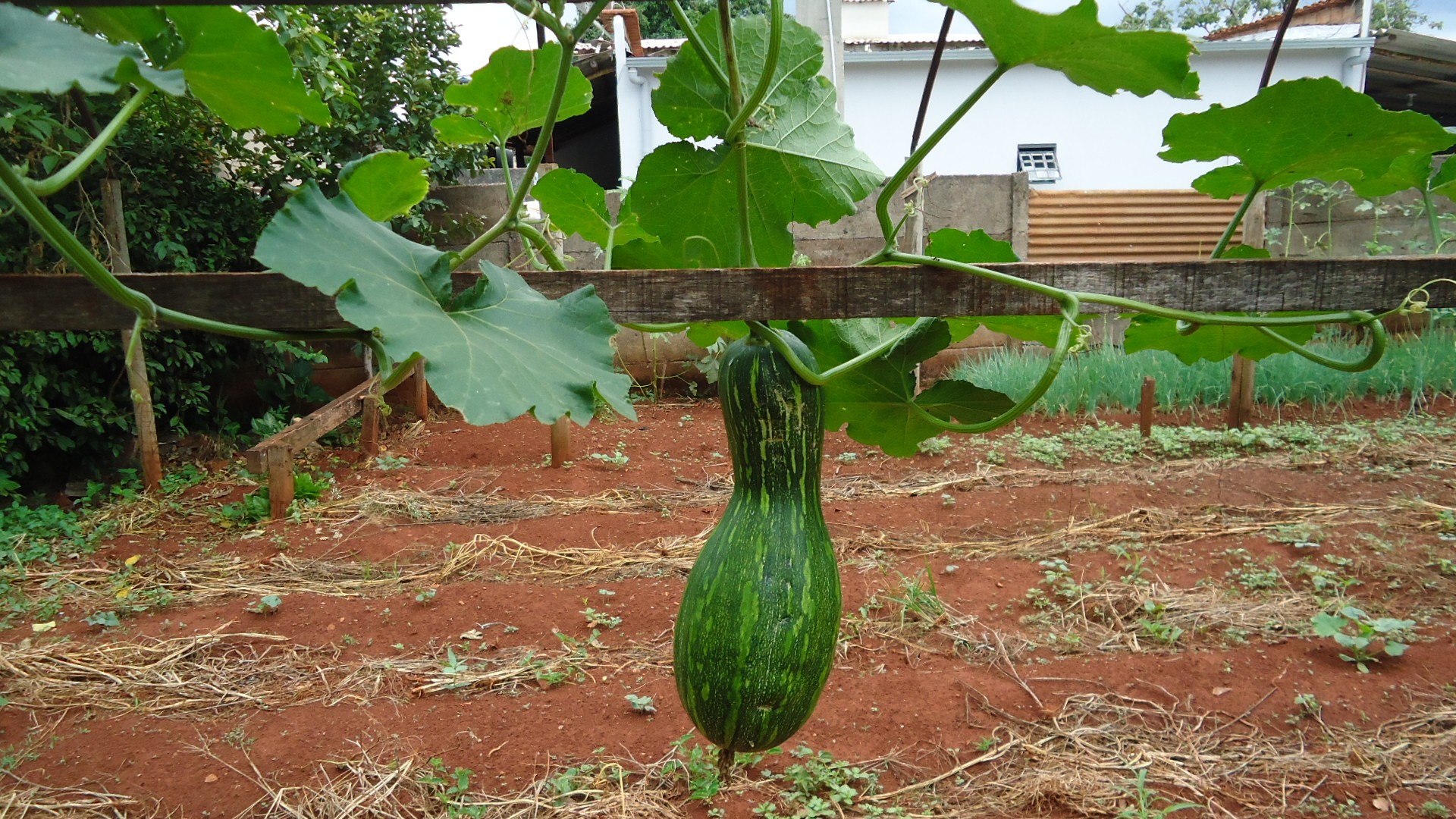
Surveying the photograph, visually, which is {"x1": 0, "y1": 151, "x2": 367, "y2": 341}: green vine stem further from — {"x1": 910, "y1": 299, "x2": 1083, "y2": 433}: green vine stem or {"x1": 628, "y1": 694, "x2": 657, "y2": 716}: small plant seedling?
{"x1": 628, "y1": 694, "x2": 657, "y2": 716}: small plant seedling

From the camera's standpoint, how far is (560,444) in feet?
14.6

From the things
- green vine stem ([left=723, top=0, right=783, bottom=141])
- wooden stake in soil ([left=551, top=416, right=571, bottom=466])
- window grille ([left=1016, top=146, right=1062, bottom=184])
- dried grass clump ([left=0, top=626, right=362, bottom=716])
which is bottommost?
dried grass clump ([left=0, top=626, right=362, bottom=716])

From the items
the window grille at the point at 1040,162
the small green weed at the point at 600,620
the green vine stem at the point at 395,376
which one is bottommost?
the small green weed at the point at 600,620

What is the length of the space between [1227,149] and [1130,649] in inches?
70.8

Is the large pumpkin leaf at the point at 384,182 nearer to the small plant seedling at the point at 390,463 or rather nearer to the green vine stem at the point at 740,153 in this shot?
the green vine stem at the point at 740,153

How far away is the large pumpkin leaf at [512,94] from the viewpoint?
1156 millimetres

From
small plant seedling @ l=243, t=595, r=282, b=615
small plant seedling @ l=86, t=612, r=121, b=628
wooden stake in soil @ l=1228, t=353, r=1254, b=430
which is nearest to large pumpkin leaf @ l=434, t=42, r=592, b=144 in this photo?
small plant seedling @ l=243, t=595, r=282, b=615

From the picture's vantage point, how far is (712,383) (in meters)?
6.06

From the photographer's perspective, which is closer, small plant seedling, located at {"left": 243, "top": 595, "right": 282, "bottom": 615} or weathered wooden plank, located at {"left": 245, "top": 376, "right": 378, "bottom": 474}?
small plant seedling, located at {"left": 243, "top": 595, "right": 282, "bottom": 615}

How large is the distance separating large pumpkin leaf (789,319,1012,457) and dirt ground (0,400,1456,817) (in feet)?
3.09

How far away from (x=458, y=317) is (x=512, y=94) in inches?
23.0

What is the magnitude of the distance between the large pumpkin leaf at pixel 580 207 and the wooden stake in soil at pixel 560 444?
2.99 metres

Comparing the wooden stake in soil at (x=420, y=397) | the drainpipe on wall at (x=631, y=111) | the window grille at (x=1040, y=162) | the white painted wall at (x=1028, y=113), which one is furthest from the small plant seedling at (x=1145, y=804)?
the window grille at (x=1040, y=162)

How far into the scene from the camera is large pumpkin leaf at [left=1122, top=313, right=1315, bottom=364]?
1.27 metres
